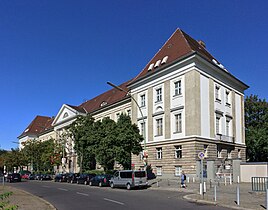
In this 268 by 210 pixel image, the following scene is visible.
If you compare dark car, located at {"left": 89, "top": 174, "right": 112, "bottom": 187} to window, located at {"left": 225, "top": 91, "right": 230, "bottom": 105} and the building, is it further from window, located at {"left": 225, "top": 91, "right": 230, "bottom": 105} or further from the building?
window, located at {"left": 225, "top": 91, "right": 230, "bottom": 105}

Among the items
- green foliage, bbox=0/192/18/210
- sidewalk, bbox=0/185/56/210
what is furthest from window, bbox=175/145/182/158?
green foliage, bbox=0/192/18/210

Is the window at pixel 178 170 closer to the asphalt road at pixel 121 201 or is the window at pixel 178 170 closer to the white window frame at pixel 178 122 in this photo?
the white window frame at pixel 178 122

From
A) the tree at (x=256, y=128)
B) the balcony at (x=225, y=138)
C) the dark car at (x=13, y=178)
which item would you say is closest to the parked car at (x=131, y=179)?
the balcony at (x=225, y=138)

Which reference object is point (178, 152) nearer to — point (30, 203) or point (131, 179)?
point (131, 179)

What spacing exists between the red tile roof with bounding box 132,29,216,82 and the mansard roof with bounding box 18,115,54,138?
206 feet

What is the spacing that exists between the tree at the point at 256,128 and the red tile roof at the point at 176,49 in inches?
632

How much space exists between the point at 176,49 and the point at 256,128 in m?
24.2

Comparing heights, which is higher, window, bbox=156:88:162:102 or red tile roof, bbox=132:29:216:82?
red tile roof, bbox=132:29:216:82

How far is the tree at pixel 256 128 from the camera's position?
49.7 meters

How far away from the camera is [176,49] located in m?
41.5

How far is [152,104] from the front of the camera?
4269 centimetres

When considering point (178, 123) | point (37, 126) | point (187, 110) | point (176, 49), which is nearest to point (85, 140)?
point (178, 123)

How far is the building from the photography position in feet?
118

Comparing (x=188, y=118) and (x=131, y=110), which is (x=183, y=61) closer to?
(x=188, y=118)
